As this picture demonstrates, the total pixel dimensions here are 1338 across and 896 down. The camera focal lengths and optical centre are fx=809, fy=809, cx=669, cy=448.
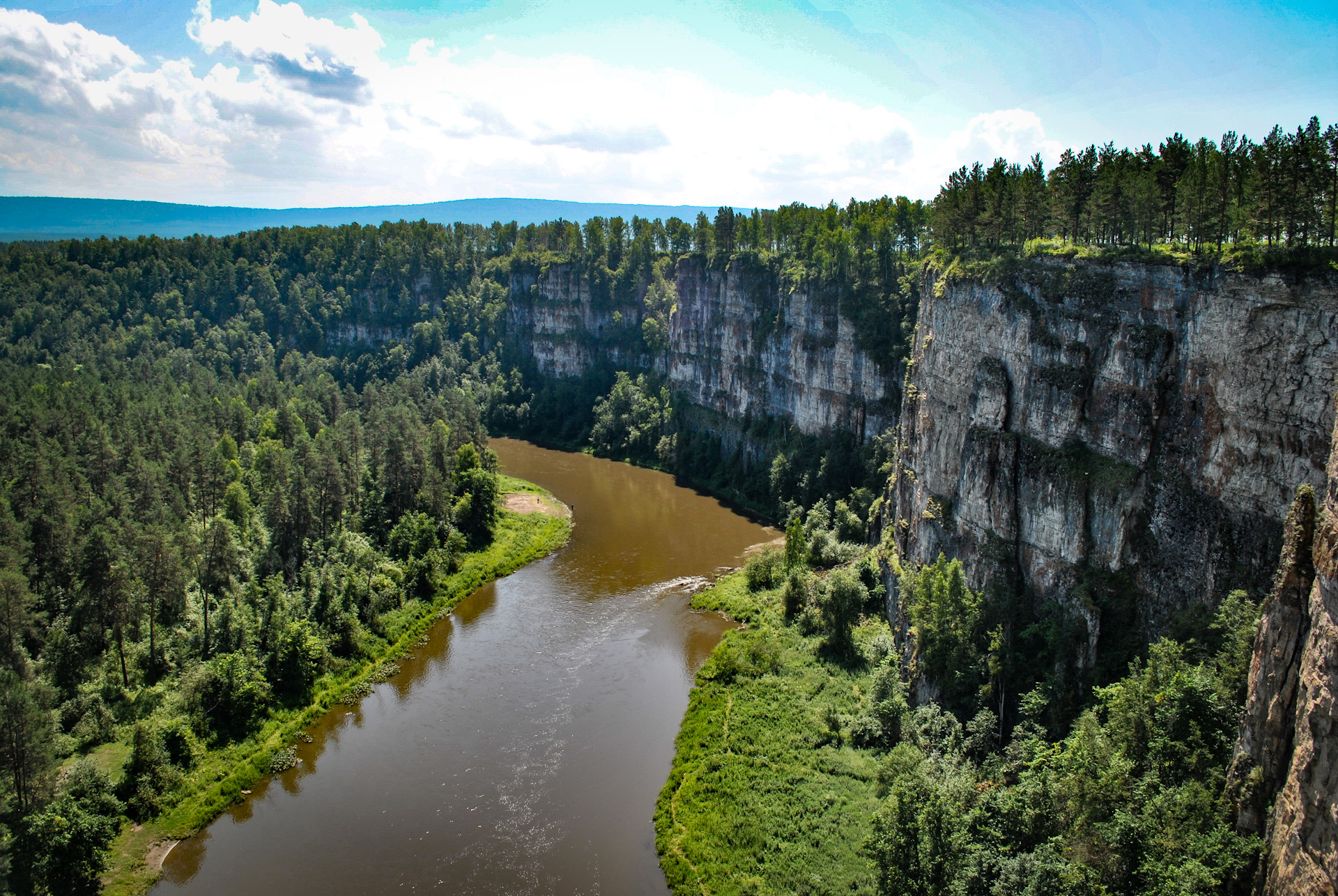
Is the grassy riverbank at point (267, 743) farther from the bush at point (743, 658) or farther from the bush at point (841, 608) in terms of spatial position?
the bush at point (841, 608)

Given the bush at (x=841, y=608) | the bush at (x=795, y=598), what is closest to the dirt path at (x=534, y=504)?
the bush at (x=795, y=598)

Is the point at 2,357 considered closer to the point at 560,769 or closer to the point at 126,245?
the point at 126,245

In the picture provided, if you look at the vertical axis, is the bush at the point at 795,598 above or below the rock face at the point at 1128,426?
below

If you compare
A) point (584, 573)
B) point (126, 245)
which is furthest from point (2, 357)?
point (584, 573)

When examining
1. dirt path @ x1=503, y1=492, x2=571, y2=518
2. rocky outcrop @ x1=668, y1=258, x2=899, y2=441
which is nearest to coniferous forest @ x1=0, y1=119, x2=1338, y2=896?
rocky outcrop @ x1=668, y1=258, x2=899, y2=441

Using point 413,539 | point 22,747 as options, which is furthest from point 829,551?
point 22,747

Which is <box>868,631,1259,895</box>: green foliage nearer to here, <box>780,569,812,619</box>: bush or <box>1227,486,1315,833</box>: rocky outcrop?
<box>1227,486,1315,833</box>: rocky outcrop
